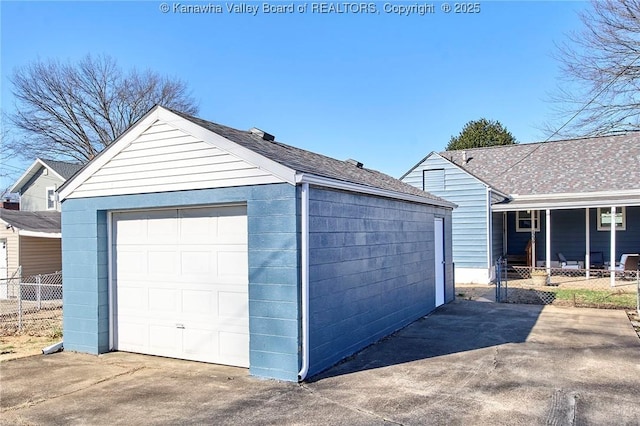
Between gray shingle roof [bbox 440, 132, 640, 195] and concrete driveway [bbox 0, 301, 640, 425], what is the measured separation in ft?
34.1

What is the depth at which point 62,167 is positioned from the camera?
87.1 ft

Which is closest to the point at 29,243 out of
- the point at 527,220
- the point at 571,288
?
the point at 571,288

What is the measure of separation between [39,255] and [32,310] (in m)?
5.43

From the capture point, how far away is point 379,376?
233 inches

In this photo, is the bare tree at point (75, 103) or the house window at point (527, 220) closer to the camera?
the house window at point (527, 220)

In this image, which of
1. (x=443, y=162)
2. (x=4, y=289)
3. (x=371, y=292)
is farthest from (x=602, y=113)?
(x=4, y=289)

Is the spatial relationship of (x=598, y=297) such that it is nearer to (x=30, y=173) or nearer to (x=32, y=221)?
(x=32, y=221)

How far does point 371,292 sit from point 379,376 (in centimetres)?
188

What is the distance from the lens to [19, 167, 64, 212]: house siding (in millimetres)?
26219

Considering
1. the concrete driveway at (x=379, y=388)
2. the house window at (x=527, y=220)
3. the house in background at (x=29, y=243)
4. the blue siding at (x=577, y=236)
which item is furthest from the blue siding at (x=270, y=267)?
the blue siding at (x=577, y=236)

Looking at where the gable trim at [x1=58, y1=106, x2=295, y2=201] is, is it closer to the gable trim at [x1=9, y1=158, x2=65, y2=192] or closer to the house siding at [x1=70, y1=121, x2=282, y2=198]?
the house siding at [x1=70, y1=121, x2=282, y2=198]

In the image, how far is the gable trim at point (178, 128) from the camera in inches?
227

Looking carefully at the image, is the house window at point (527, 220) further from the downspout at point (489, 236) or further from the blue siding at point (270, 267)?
the blue siding at point (270, 267)

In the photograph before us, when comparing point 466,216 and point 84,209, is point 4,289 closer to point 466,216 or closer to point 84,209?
point 84,209
